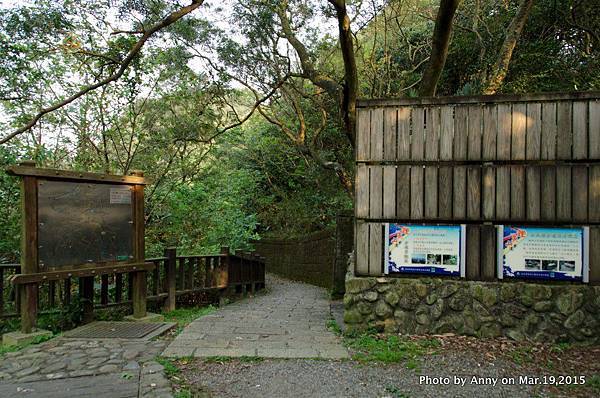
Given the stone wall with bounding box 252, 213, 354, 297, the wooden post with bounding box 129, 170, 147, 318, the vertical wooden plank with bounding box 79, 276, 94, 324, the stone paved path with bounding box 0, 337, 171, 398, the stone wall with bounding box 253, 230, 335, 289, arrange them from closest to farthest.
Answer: the stone paved path with bounding box 0, 337, 171, 398
the vertical wooden plank with bounding box 79, 276, 94, 324
the wooden post with bounding box 129, 170, 147, 318
the stone wall with bounding box 252, 213, 354, 297
the stone wall with bounding box 253, 230, 335, 289

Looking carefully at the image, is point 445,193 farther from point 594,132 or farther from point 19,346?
point 19,346

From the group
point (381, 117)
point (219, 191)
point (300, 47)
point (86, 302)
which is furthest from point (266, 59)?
point (86, 302)

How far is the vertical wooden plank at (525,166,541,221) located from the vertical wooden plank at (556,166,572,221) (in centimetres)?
19

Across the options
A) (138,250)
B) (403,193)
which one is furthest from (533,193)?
(138,250)

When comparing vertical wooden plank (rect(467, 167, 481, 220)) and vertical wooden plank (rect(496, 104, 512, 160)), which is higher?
vertical wooden plank (rect(496, 104, 512, 160))

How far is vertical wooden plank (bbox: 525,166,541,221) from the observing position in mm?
4297

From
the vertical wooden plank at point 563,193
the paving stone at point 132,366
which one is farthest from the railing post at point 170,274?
the vertical wooden plank at point 563,193

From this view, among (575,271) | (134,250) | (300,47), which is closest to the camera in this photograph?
(575,271)

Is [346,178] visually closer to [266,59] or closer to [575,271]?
[266,59]

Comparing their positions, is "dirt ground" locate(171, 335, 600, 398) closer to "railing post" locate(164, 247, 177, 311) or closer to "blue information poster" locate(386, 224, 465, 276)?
"blue information poster" locate(386, 224, 465, 276)

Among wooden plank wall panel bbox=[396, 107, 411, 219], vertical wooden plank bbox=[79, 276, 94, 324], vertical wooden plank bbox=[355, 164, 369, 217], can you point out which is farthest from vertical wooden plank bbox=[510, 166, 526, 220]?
vertical wooden plank bbox=[79, 276, 94, 324]

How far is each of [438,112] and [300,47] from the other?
5.04 m

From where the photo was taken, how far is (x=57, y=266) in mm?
4594

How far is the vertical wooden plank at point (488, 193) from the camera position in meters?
4.39
